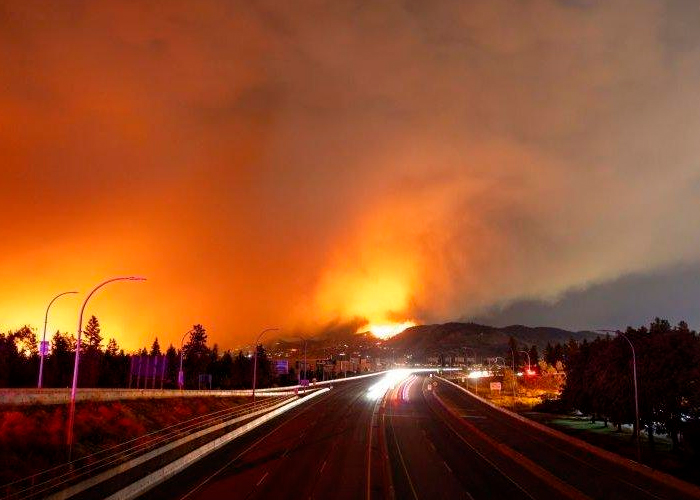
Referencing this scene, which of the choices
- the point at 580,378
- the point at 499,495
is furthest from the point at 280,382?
the point at 499,495

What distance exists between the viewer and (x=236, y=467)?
3816 centimetres

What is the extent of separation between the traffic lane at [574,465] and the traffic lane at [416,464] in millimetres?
7981

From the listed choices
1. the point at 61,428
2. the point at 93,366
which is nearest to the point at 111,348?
the point at 93,366

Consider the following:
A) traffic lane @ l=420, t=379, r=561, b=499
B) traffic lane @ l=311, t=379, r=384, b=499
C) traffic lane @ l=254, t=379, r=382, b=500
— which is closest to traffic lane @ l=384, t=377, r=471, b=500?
traffic lane @ l=420, t=379, r=561, b=499

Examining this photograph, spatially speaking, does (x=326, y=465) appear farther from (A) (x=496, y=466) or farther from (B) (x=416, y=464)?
(A) (x=496, y=466)

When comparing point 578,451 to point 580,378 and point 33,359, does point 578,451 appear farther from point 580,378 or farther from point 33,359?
point 33,359

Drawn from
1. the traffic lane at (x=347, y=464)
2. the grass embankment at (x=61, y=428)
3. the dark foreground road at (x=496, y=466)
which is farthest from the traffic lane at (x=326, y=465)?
the grass embankment at (x=61, y=428)

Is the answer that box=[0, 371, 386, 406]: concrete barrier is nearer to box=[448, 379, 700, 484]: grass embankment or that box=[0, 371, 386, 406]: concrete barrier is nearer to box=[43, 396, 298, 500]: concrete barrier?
box=[43, 396, 298, 500]: concrete barrier

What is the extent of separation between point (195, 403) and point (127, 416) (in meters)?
20.3

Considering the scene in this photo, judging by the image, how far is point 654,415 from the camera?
218 ft

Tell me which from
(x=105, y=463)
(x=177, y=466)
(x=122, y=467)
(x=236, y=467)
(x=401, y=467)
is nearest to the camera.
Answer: (x=122, y=467)

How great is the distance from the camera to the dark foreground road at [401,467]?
32.2 metres

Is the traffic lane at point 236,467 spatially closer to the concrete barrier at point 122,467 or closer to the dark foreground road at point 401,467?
the dark foreground road at point 401,467

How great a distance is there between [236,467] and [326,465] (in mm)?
6314
